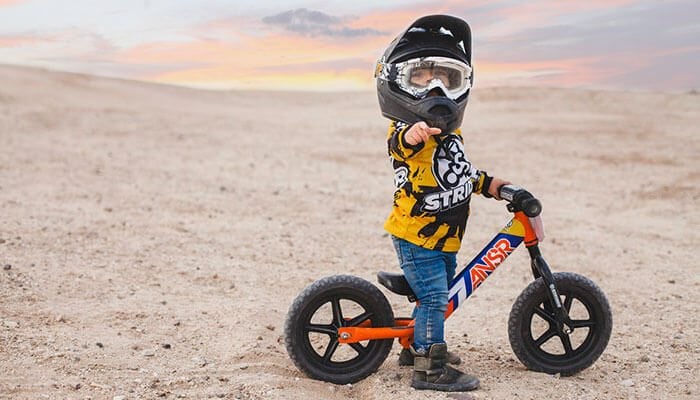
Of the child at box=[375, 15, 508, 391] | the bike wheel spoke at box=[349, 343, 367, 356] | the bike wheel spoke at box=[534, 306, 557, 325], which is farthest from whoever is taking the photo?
the bike wheel spoke at box=[534, 306, 557, 325]

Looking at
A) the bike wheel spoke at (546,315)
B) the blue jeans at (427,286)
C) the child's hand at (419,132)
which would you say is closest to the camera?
the child's hand at (419,132)

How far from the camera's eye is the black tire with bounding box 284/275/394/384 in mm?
4340

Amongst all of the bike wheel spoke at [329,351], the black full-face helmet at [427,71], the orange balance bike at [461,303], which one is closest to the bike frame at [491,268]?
the orange balance bike at [461,303]

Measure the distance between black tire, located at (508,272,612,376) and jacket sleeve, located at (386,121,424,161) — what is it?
1.11 m

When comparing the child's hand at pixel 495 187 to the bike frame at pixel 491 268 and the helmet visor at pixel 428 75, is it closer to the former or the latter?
the bike frame at pixel 491 268

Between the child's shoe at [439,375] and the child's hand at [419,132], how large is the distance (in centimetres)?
113

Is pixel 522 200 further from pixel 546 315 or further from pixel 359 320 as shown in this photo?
pixel 359 320

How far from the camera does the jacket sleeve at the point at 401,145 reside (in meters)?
4.07

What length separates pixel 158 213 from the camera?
9.21 metres

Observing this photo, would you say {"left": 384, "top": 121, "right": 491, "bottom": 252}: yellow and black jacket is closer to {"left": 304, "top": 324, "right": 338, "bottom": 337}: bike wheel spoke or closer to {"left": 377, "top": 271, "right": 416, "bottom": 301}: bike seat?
{"left": 377, "top": 271, "right": 416, "bottom": 301}: bike seat

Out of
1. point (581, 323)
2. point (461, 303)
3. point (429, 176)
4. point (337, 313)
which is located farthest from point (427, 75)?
point (581, 323)

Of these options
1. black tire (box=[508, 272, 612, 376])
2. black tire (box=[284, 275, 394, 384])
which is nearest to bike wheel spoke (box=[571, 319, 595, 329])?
black tire (box=[508, 272, 612, 376])

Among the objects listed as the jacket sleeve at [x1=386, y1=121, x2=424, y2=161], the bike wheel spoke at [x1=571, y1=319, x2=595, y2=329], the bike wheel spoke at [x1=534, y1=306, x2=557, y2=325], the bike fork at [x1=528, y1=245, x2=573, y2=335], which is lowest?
the bike wheel spoke at [x1=571, y1=319, x2=595, y2=329]

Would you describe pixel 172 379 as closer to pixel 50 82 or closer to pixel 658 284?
pixel 658 284
